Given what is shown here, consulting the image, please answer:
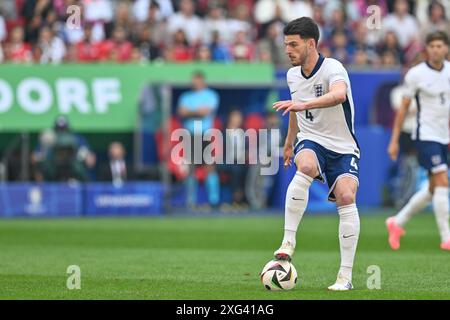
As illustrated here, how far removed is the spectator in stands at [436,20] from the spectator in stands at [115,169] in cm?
767

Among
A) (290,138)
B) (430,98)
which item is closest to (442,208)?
(430,98)

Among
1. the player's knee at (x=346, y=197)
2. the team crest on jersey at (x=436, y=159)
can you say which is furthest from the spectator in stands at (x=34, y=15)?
the player's knee at (x=346, y=197)

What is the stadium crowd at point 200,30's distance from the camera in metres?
23.0

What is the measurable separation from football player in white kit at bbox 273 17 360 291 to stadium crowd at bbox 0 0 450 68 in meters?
12.6

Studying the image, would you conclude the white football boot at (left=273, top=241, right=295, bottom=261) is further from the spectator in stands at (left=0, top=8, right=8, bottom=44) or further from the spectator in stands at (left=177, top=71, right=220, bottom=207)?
the spectator in stands at (left=0, top=8, right=8, bottom=44)

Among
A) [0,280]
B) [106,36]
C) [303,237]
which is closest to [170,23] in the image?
[106,36]

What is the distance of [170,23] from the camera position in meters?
24.6

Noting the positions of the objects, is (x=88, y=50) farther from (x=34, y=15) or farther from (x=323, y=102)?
(x=323, y=102)

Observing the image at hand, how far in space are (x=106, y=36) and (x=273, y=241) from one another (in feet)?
31.3

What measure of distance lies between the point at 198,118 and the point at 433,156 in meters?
9.35

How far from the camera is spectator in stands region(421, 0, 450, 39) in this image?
2582 centimetres

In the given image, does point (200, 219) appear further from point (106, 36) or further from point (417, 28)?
point (417, 28)

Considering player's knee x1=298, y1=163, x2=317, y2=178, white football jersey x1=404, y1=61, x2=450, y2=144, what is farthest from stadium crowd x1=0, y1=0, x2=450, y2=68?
player's knee x1=298, y1=163, x2=317, y2=178

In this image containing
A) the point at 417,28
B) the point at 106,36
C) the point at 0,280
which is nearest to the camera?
the point at 0,280
